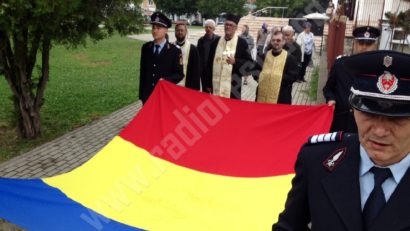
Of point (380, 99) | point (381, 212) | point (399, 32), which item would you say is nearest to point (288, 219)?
point (381, 212)

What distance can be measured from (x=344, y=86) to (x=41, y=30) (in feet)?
13.6

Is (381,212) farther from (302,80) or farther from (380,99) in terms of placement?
(302,80)

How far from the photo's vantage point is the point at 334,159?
159cm

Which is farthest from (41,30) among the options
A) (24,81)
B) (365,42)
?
(365,42)

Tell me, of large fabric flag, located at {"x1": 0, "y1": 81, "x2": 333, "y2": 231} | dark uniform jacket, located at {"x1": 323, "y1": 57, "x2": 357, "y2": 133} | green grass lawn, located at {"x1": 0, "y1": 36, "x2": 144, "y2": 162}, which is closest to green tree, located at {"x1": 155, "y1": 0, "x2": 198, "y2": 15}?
green grass lawn, located at {"x1": 0, "y1": 36, "x2": 144, "y2": 162}

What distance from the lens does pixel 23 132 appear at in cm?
730

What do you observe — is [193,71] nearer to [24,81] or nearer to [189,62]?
[189,62]

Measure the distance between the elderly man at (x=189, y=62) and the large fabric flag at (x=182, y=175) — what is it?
1.28 meters

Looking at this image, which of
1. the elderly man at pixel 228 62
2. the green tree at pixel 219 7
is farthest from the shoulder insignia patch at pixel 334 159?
the green tree at pixel 219 7

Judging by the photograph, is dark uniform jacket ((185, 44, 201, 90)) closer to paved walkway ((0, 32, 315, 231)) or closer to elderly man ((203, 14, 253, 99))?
elderly man ((203, 14, 253, 99))

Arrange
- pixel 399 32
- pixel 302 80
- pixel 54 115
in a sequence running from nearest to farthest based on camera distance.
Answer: pixel 54 115 → pixel 399 32 → pixel 302 80

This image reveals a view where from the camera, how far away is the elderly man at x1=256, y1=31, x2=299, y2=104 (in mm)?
6035

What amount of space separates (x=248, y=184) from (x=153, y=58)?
8.54 ft

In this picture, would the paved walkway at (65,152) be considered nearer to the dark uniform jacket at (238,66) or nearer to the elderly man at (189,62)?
the elderly man at (189,62)
